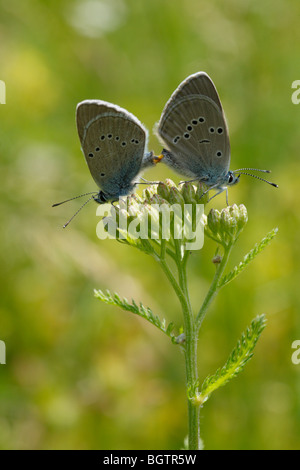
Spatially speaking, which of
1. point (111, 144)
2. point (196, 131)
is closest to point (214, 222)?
point (196, 131)

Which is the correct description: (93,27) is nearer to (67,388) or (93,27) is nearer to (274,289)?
(274,289)

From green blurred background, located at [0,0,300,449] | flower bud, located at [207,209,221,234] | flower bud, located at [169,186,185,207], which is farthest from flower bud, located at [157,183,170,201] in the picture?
green blurred background, located at [0,0,300,449]

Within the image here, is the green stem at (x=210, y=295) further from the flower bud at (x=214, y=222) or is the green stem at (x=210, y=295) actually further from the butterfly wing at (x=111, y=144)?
the butterfly wing at (x=111, y=144)

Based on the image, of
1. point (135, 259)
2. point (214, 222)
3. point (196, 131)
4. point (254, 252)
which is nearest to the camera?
point (254, 252)

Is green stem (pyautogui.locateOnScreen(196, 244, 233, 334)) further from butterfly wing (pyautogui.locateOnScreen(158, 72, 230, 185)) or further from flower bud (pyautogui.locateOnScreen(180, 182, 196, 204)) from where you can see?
butterfly wing (pyautogui.locateOnScreen(158, 72, 230, 185))

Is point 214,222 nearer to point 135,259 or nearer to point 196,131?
point 196,131

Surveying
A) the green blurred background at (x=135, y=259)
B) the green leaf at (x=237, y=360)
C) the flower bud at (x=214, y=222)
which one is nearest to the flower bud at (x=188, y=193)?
the flower bud at (x=214, y=222)
